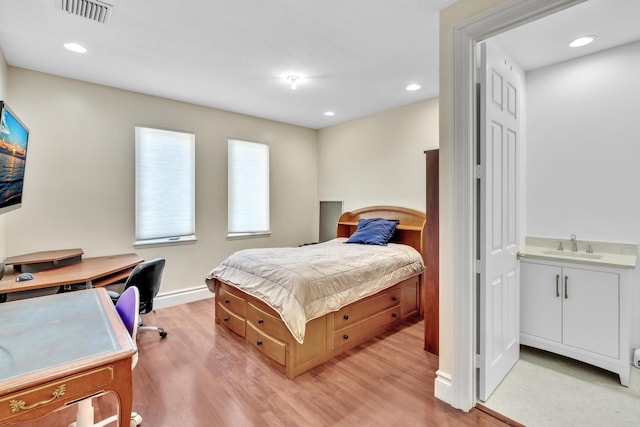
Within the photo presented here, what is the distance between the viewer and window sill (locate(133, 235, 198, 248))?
3625mm

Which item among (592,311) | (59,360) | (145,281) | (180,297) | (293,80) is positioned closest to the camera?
(59,360)

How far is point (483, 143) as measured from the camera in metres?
1.89

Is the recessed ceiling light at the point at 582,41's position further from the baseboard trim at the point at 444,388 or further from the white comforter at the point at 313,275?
the baseboard trim at the point at 444,388

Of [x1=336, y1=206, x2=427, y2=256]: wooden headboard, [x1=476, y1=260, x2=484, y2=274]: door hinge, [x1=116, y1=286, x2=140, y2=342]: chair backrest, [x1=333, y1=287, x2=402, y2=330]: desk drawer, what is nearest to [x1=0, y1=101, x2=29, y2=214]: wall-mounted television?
[x1=116, y1=286, x2=140, y2=342]: chair backrest

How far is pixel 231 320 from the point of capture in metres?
3.06

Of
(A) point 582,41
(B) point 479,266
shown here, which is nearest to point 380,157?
(A) point 582,41

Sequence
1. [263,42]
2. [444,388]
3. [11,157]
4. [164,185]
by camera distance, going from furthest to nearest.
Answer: [164,185]
[263,42]
[11,157]
[444,388]

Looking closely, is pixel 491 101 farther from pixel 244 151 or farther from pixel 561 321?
pixel 244 151

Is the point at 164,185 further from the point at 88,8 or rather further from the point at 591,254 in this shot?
the point at 591,254

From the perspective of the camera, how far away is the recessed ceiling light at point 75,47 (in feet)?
8.16

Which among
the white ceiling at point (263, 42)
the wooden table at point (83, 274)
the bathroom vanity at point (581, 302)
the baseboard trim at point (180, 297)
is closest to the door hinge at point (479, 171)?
the bathroom vanity at point (581, 302)

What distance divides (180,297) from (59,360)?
2968 millimetres

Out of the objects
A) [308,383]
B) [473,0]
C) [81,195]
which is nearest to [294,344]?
[308,383]

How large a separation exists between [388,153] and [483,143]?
97.5 inches
